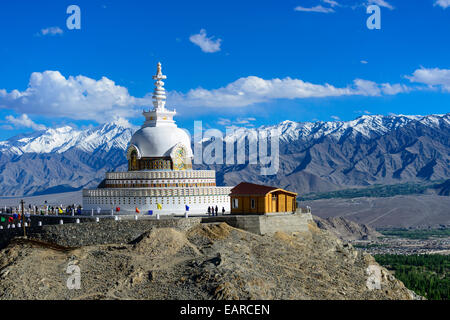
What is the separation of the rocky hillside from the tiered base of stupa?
7.38 metres

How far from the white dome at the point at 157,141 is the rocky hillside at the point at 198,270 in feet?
47.1

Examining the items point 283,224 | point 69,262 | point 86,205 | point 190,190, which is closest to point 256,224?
point 283,224

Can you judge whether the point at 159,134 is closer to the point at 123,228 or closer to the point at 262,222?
the point at 123,228

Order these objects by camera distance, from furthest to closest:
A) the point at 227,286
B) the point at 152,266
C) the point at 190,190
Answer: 1. the point at 190,190
2. the point at 152,266
3. the point at 227,286

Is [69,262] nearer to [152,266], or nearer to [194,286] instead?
[152,266]

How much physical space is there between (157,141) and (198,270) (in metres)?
23.5

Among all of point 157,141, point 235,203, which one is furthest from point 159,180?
point 235,203

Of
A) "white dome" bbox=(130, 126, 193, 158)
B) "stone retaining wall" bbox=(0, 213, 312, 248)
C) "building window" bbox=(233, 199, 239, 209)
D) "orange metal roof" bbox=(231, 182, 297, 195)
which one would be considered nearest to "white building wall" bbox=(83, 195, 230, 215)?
"building window" bbox=(233, 199, 239, 209)

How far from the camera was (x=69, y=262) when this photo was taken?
36938mm

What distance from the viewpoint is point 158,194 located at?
163ft

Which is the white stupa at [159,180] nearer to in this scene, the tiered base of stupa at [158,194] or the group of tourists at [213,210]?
the tiered base of stupa at [158,194]

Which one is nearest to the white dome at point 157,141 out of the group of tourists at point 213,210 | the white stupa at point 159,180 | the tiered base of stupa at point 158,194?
the white stupa at point 159,180

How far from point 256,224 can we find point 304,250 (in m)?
4.10

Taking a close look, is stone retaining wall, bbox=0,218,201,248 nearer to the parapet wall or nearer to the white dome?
the parapet wall
